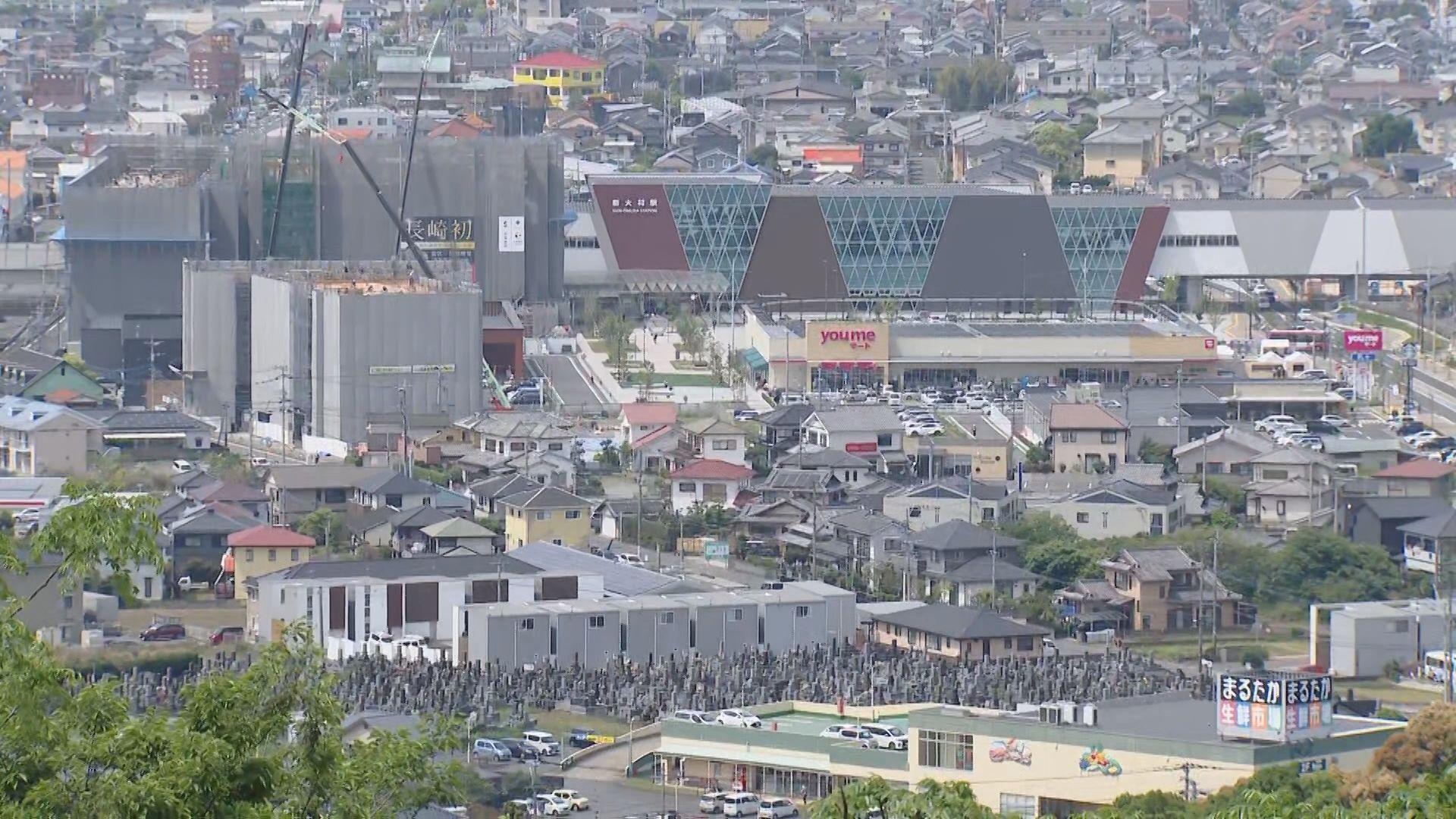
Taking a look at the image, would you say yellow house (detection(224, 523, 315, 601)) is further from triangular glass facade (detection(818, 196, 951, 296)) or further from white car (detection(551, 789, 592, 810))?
triangular glass facade (detection(818, 196, 951, 296))

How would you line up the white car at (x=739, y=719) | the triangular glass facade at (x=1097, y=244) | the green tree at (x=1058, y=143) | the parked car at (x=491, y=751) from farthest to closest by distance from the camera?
the green tree at (x=1058, y=143) < the triangular glass facade at (x=1097, y=244) < the white car at (x=739, y=719) < the parked car at (x=491, y=751)

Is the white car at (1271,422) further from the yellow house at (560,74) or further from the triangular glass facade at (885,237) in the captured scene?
the yellow house at (560,74)

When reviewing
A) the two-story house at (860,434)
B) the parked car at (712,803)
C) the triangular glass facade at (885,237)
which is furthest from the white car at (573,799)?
the triangular glass facade at (885,237)

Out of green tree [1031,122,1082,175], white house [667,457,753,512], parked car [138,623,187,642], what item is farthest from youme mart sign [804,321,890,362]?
green tree [1031,122,1082,175]

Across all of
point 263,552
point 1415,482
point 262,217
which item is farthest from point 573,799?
point 262,217

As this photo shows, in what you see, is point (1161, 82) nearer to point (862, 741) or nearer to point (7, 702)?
point (862, 741)

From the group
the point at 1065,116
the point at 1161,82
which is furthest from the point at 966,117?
the point at 1161,82
